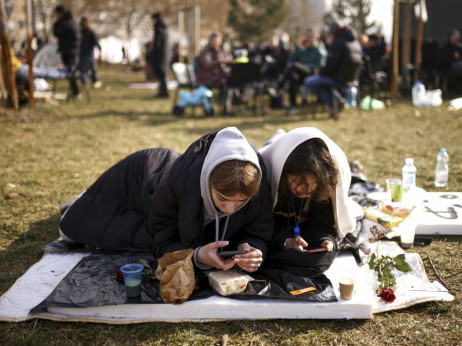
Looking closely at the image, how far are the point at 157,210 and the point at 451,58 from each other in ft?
36.5

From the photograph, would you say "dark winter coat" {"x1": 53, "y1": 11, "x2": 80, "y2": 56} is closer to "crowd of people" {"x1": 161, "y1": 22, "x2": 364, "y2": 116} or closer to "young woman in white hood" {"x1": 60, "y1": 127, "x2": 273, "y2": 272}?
"crowd of people" {"x1": 161, "y1": 22, "x2": 364, "y2": 116}

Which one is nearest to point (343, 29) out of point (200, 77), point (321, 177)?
point (200, 77)

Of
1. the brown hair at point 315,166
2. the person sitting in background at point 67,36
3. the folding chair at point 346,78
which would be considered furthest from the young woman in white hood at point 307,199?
the person sitting in background at point 67,36

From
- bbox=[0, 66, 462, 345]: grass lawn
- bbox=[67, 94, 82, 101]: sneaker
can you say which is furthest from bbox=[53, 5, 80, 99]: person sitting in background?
bbox=[67, 94, 82, 101]: sneaker

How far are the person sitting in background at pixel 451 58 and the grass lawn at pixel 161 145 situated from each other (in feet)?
5.59

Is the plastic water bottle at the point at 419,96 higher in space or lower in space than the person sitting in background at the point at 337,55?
lower

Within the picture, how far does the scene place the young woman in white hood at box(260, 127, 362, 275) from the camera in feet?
8.59

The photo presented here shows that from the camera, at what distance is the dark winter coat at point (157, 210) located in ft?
8.46

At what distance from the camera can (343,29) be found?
8.51 meters

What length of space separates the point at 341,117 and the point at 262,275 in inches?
280

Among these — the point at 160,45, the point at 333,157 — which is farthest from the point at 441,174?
the point at 160,45

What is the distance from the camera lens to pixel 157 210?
2.66m

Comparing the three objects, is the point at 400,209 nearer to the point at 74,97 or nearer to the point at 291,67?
the point at 291,67

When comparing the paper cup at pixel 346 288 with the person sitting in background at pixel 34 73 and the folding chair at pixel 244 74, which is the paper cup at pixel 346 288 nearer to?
the folding chair at pixel 244 74
